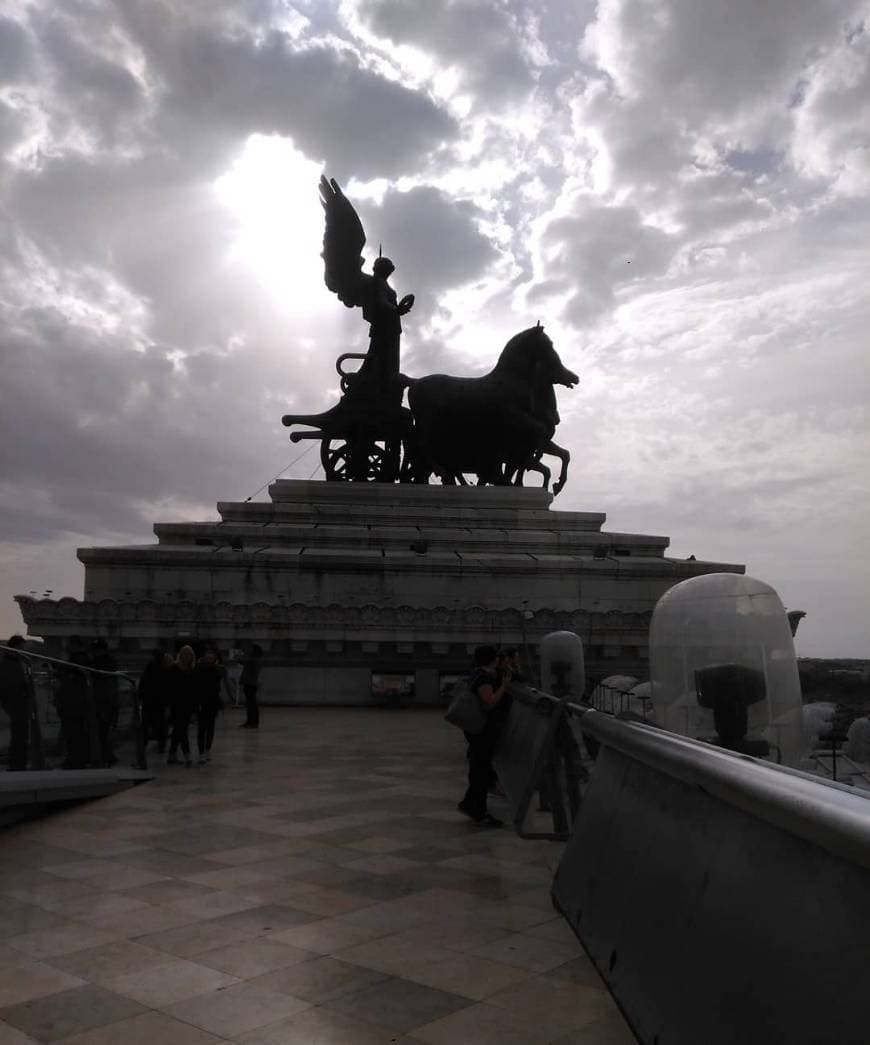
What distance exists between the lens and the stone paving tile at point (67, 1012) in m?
3.26

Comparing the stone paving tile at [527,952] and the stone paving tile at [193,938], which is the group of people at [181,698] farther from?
the stone paving tile at [527,952]

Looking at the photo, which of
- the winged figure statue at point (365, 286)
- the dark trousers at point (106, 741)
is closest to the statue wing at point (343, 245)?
the winged figure statue at point (365, 286)

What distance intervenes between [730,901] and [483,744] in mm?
5046

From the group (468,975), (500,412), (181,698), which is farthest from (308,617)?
(468,975)

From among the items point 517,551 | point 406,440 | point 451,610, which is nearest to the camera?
point 451,610

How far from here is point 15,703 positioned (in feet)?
24.3

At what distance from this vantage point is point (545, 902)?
16.3ft

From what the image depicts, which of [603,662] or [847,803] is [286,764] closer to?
[847,803]

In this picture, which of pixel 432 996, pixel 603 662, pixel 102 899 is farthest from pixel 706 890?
pixel 603 662

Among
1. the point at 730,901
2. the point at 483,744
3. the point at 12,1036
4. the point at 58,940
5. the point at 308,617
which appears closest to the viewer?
the point at 730,901

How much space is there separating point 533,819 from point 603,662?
1244 cm

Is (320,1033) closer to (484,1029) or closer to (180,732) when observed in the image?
(484,1029)

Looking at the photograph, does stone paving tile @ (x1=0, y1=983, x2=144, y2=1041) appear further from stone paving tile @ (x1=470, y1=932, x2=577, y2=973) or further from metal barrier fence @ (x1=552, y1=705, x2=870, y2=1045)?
metal barrier fence @ (x1=552, y1=705, x2=870, y2=1045)

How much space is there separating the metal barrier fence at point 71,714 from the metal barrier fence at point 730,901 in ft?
18.0
